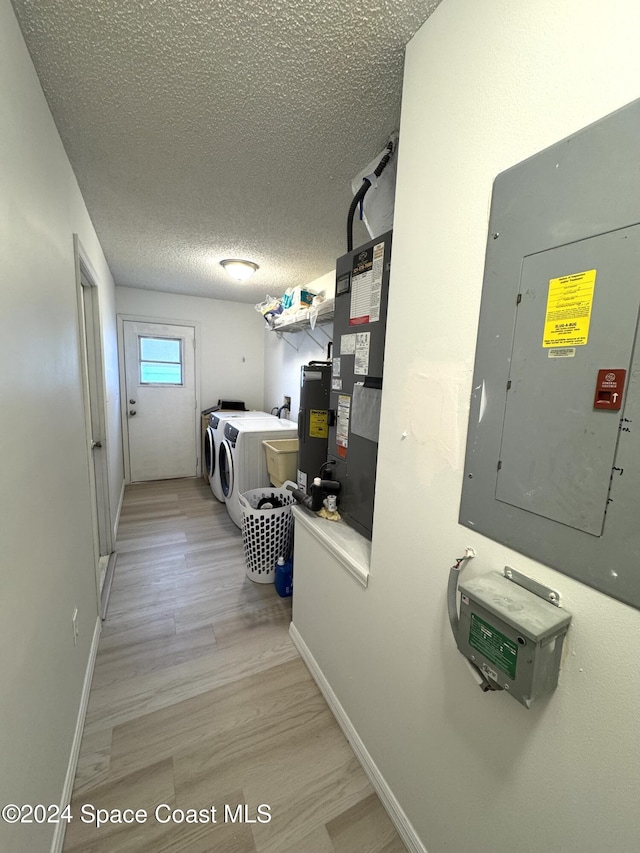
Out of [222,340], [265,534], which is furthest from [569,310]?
[222,340]

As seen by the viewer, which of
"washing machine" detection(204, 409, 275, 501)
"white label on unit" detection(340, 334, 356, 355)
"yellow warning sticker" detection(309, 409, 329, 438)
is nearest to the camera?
"white label on unit" detection(340, 334, 356, 355)

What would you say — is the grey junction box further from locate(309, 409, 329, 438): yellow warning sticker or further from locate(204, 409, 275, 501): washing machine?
locate(204, 409, 275, 501): washing machine

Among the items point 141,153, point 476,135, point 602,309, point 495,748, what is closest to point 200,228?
point 141,153

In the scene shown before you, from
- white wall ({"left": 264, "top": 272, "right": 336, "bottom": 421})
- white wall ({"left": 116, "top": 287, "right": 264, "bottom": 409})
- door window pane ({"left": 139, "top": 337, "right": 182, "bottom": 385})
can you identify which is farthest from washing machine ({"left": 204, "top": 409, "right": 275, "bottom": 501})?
door window pane ({"left": 139, "top": 337, "right": 182, "bottom": 385})

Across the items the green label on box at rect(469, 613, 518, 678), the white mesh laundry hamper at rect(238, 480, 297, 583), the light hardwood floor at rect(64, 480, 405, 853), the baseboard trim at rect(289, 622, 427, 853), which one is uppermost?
the green label on box at rect(469, 613, 518, 678)

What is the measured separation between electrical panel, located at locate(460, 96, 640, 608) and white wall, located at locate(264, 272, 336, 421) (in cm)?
233

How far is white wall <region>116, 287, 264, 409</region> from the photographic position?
13.3 feet

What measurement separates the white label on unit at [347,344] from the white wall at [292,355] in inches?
61.1

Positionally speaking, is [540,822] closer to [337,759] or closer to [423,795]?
[423,795]

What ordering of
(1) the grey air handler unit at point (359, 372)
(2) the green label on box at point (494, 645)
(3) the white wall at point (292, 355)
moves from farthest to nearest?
(3) the white wall at point (292, 355) → (1) the grey air handler unit at point (359, 372) → (2) the green label on box at point (494, 645)

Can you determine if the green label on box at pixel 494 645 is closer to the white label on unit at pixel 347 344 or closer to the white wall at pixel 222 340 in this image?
the white label on unit at pixel 347 344

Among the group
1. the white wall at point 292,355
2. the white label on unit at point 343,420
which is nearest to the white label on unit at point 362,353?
the white label on unit at point 343,420

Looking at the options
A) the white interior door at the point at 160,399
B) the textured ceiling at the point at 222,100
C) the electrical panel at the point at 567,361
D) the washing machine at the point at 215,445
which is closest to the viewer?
the electrical panel at the point at 567,361

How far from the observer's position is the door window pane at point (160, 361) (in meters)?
4.04
